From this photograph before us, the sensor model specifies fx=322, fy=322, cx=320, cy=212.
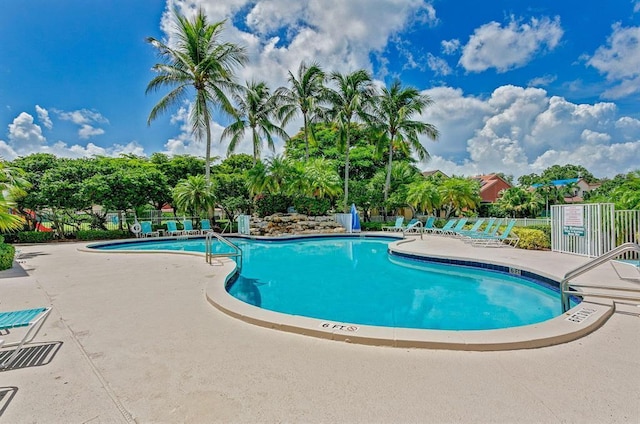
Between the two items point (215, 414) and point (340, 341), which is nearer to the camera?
point (215, 414)

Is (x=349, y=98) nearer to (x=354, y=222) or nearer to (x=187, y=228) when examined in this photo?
(x=354, y=222)

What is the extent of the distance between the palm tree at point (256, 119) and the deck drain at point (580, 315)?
19.8 m

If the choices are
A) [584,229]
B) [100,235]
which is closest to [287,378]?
[584,229]

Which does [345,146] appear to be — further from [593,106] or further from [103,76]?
[593,106]

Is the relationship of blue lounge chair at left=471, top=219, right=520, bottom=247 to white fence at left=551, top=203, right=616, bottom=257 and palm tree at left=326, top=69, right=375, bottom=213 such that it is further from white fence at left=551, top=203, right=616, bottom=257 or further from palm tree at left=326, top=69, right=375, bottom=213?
palm tree at left=326, top=69, right=375, bottom=213

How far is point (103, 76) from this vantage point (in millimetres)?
17062

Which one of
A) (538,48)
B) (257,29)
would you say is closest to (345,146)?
(257,29)

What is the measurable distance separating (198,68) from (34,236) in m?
12.5

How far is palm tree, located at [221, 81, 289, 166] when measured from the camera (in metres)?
22.0

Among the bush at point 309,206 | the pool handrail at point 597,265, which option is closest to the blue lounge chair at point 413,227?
the bush at point 309,206

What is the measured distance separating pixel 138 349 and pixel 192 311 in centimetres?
129

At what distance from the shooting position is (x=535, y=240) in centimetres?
1113

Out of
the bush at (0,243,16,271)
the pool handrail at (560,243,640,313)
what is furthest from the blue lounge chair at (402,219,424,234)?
the bush at (0,243,16,271)

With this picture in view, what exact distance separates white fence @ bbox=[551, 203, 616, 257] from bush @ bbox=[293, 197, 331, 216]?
13259 millimetres
